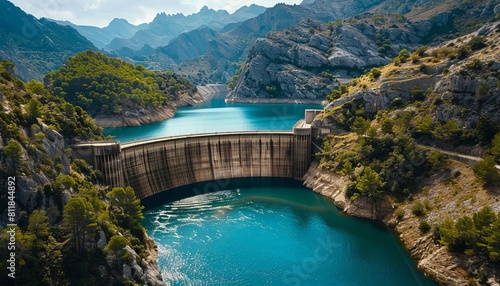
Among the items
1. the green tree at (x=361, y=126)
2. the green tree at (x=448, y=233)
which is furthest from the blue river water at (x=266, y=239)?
the green tree at (x=361, y=126)

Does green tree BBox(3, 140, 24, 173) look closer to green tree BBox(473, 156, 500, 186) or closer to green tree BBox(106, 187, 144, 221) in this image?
green tree BBox(106, 187, 144, 221)

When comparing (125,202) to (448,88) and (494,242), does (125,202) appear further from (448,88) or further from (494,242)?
(448,88)

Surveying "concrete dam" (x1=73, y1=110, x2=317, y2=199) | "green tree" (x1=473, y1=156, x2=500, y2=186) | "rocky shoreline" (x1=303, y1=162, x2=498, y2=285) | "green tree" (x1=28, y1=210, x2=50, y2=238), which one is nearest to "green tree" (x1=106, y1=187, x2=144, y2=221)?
"concrete dam" (x1=73, y1=110, x2=317, y2=199)

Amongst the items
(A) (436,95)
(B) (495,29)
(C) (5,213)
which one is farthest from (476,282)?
(B) (495,29)

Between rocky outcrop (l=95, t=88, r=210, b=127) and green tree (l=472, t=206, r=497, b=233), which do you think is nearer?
green tree (l=472, t=206, r=497, b=233)

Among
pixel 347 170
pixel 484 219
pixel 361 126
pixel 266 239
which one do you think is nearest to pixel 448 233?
pixel 484 219

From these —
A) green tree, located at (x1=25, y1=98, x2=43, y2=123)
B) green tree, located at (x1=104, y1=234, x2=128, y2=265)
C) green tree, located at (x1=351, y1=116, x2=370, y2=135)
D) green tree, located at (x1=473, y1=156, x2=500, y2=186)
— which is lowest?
green tree, located at (x1=104, y1=234, x2=128, y2=265)
